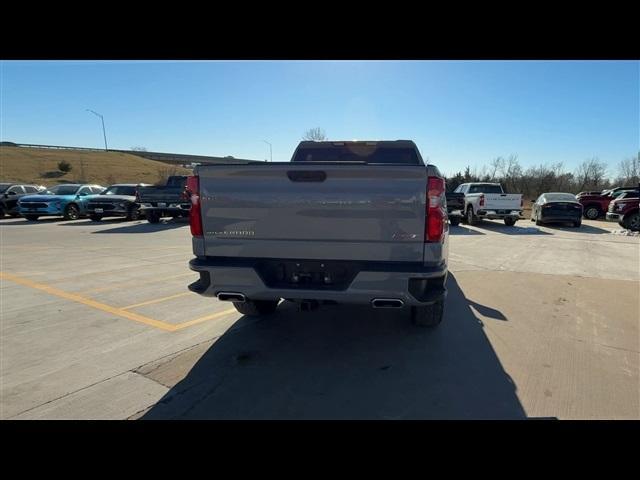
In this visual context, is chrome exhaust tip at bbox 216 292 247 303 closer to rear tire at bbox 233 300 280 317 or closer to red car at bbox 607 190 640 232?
rear tire at bbox 233 300 280 317

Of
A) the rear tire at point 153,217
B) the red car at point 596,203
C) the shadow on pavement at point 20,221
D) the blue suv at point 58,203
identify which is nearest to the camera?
the rear tire at point 153,217

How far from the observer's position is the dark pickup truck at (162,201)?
15691mm

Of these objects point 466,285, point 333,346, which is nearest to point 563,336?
point 466,285

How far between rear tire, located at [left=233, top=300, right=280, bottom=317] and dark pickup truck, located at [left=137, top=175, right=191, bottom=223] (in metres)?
12.8

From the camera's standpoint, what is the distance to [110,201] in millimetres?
17094

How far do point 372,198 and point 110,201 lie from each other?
A: 60.7 ft

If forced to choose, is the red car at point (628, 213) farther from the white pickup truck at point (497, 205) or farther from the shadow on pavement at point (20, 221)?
the shadow on pavement at point (20, 221)

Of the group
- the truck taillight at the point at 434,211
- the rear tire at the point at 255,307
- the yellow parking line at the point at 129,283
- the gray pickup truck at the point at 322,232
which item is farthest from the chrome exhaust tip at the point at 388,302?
the yellow parking line at the point at 129,283

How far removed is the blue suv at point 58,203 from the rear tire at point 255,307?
17.2 m

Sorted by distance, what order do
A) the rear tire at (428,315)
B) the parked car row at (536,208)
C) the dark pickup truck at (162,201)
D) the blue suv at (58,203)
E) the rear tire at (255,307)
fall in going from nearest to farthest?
the rear tire at (428,315)
the rear tire at (255,307)
the parked car row at (536,208)
the dark pickup truck at (162,201)
the blue suv at (58,203)

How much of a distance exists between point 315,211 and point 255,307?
1.99m
